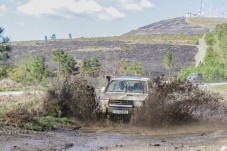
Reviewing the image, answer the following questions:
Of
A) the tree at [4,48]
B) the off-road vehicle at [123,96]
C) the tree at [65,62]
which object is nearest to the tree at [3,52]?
the tree at [4,48]

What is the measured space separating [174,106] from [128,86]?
208cm

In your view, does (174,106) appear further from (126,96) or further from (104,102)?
(104,102)

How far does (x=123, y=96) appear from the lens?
1708 cm

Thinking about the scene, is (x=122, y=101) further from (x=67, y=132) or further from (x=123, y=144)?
(x=123, y=144)

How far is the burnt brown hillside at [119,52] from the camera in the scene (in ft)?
424

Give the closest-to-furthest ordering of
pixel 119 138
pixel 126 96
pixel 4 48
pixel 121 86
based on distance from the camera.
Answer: pixel 119 138, pixel 126 96, pixel 121 86, pixel 4 48

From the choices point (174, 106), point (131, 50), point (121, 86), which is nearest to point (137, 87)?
point (121, 86)

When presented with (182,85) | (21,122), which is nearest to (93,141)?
(21,122)

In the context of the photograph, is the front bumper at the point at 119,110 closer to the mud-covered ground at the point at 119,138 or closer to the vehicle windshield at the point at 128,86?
the mud-covered ground at the point at 119,138

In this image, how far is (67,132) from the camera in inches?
596

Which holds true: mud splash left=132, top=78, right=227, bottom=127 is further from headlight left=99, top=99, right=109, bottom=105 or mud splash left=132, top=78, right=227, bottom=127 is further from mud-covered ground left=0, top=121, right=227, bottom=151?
headlight left=99, top=99, right=109, bottom=105

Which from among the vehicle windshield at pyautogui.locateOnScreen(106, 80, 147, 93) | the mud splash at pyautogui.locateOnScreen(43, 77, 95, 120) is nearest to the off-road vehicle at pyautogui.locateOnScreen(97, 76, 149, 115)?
the vehicle windshield at pyautogui.locateOnScreen(106, 80, 147, 93)

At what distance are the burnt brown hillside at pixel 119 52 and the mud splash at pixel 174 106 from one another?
323 feet

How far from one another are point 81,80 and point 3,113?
365 cm
